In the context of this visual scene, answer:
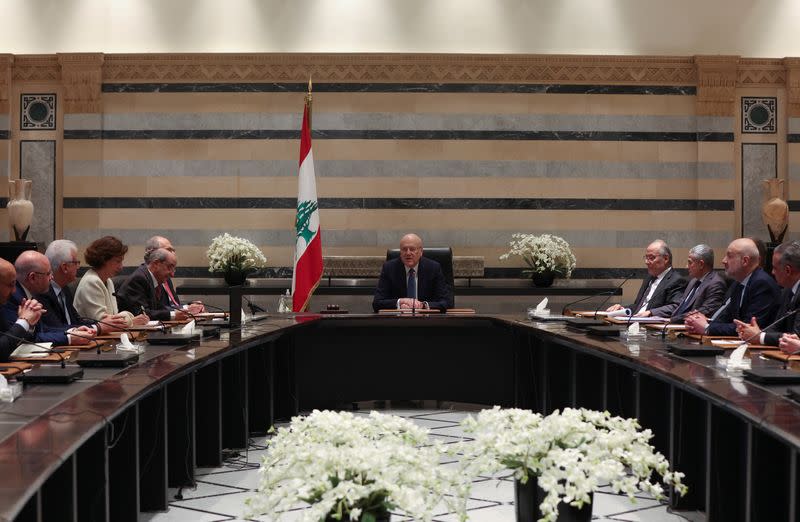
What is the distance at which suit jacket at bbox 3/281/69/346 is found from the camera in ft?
16.3

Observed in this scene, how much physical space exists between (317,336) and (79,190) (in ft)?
12.4

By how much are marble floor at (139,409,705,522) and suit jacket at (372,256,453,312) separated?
2565mm

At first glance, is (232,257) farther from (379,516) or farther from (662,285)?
(379,516)

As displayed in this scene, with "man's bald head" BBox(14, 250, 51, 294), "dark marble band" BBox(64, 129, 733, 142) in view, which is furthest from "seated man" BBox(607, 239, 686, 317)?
"man's bald head" BBox(14, 250, 51, 294)

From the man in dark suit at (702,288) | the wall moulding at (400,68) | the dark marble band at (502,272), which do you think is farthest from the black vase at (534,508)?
the wall moulding at (400,68)

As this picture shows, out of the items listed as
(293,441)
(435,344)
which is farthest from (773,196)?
(293,441)

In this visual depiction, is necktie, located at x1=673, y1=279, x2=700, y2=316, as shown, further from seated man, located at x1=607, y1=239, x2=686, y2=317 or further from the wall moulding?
the wall moulding

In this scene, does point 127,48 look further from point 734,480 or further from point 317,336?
point 734,480

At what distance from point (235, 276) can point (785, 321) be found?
540cm

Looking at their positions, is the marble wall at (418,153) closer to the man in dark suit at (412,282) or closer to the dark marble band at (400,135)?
the dark marble band at (400,135)

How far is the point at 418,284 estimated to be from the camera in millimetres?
8250

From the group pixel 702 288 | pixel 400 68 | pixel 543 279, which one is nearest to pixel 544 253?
pixel 543 279

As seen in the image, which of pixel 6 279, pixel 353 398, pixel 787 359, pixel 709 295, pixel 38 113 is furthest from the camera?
pixel 38 113

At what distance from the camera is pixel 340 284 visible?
→ 385 inches
